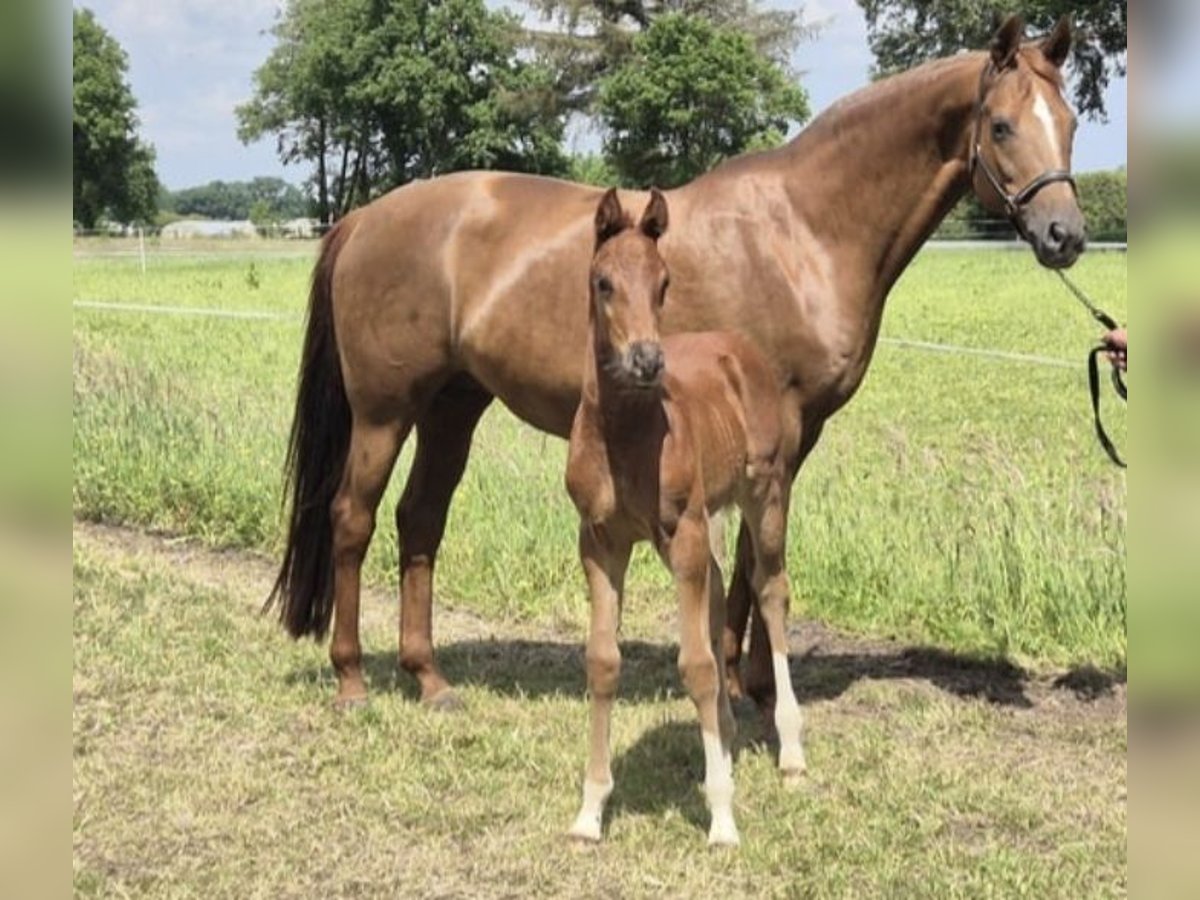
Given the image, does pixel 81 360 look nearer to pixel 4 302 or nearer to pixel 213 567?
pixel 213 567

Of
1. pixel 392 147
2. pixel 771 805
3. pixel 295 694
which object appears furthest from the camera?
pixel 392 147

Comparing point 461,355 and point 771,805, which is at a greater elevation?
point 461,355

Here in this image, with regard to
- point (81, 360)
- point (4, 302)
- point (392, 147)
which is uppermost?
point (392, 147)

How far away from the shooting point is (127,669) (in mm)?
5098

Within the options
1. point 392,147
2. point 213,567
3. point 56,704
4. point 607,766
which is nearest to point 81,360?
point 213,567

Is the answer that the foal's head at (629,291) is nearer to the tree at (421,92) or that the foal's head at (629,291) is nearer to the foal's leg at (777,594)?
Answer: the foal's leg at (777,594)

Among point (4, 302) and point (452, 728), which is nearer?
point (4, 302)

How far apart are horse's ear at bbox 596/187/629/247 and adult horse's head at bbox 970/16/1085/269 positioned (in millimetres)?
1414

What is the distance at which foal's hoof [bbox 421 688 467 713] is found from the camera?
4789 mm

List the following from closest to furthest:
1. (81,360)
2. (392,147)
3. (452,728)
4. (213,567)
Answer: (452,728)
(213,567)
(81,360)
(392,147)

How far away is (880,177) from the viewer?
438 cm

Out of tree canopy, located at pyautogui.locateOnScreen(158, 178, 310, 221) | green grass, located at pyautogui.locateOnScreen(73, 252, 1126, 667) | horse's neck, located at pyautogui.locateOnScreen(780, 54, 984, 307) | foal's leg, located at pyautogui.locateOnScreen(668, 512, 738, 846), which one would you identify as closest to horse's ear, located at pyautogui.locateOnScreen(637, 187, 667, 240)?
foal's leg, located at pyautogui.locateOnScreen(668, 512, 738, 846)

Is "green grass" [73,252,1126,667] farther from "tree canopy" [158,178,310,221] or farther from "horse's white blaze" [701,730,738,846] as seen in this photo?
"tree canopy" [158,178,310,221]

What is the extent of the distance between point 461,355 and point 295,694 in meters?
1.55
